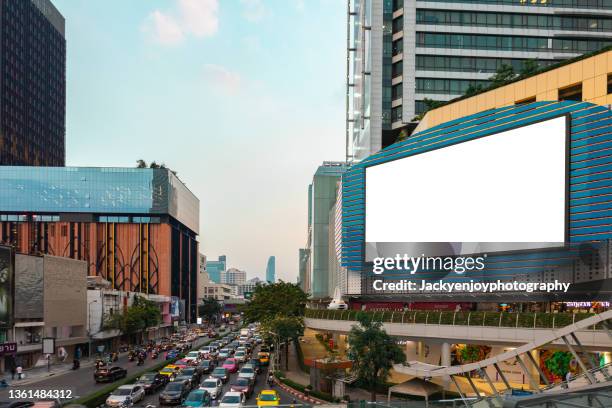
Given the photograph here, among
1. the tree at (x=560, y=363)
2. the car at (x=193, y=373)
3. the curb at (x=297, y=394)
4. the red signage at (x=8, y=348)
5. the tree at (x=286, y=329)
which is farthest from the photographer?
the tree at (x=286, y=329)

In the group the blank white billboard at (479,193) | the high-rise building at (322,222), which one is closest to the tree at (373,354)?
the blank white billboard at (479,193)

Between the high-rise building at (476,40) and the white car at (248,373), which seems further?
the high-rise building at (476,40)

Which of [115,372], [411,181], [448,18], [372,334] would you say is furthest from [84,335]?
[448,18]

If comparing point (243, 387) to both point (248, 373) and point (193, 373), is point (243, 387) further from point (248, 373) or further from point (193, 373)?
point (248, 373)

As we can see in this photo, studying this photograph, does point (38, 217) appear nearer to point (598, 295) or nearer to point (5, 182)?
point (5, 182)

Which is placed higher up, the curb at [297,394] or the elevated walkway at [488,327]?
the elevated walkway at [488,327]

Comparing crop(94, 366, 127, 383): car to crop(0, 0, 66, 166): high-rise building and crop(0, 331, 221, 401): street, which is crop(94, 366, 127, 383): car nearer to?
crop(0, 331, 221, 401): street

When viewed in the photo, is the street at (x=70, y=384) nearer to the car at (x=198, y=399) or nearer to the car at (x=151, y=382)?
the car at (x=151, y=382)
